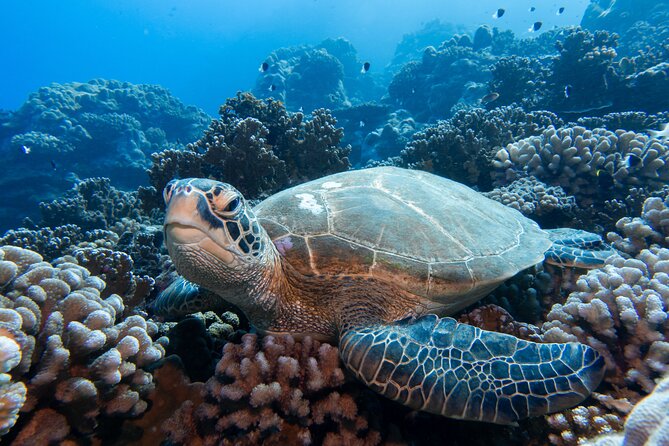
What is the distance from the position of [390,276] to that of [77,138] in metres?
18.8

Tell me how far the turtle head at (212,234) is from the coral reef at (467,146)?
538cm

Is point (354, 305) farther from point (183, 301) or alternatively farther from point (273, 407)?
point (183, 301)

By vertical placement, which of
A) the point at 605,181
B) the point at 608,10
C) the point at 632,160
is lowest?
the point at 605,181

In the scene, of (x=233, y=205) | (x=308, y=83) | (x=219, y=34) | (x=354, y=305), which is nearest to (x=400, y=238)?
(x=354, y=305)

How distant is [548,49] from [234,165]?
836 inches

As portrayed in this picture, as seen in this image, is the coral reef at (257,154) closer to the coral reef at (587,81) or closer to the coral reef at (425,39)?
the coral reef at (587,81)

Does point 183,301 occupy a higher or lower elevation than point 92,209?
lower

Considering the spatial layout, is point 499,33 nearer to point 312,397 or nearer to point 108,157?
point 108,157

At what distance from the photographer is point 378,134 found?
46.3 feet

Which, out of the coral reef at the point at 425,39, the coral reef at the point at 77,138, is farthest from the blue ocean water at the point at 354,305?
the coral reef at the point at 425,39

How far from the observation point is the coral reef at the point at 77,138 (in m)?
13.7

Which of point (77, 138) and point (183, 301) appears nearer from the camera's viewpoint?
point (183, 301)

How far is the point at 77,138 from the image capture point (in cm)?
1552

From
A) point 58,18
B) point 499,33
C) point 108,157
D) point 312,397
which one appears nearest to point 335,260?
point 312,397
